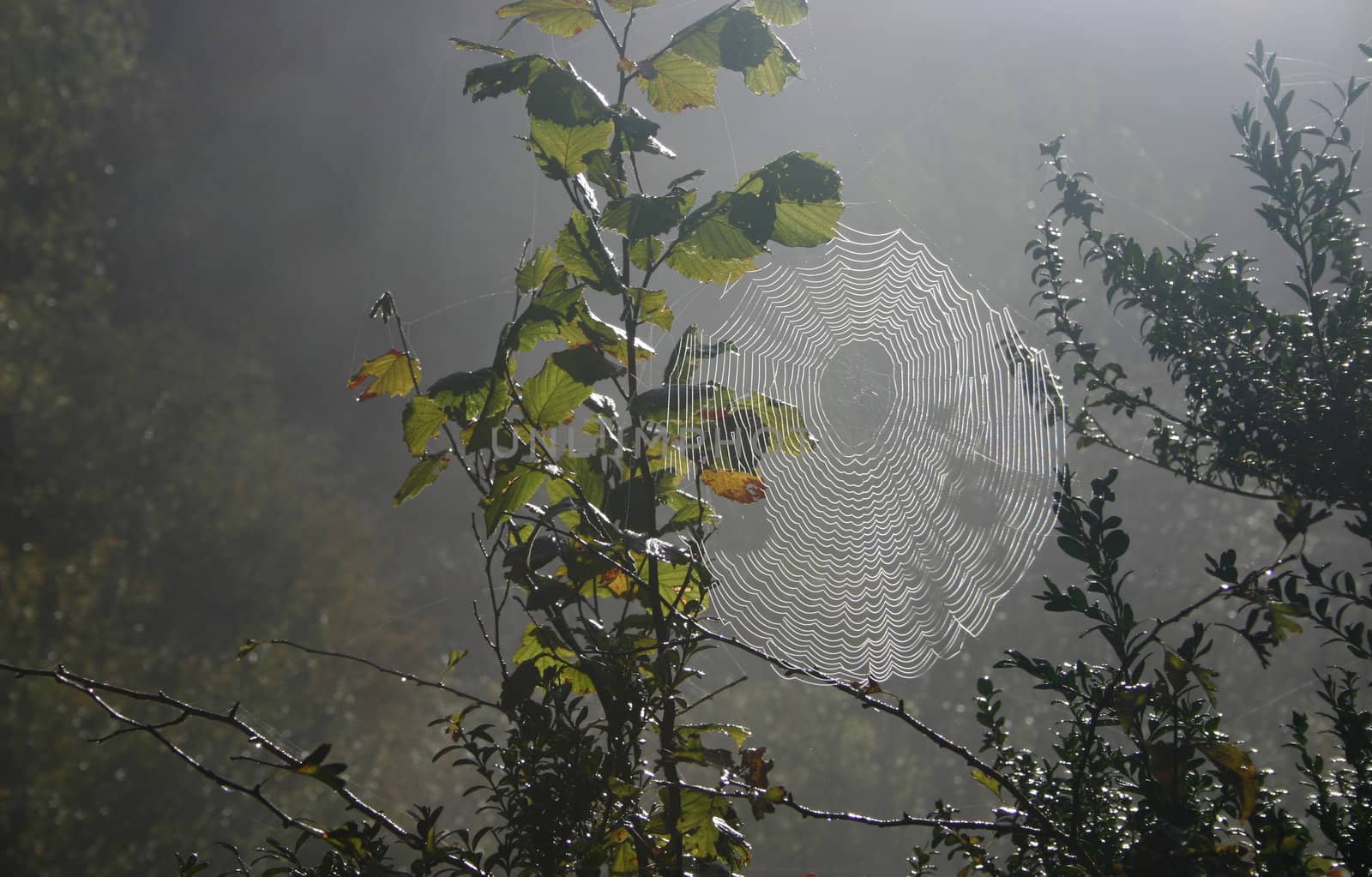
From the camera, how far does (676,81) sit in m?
0.72

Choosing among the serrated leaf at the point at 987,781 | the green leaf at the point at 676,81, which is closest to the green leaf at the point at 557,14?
the green leaf at the point at 676,81

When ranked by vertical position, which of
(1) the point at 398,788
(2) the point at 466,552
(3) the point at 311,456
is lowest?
(1) the point at 398,788

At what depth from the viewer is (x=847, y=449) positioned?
5.04 feet

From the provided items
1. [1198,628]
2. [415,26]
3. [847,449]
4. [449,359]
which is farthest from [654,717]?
[415,26]

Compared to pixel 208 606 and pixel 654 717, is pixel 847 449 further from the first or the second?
pixel 208 606

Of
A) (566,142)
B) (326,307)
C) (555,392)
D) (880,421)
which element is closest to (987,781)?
(555,392)

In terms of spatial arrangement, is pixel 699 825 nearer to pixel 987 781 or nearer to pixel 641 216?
pixel 987 781

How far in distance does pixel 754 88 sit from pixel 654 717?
44 cm

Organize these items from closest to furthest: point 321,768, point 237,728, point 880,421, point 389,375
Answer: point 321,768 < point 237,728 < point 389,375 < point 880,421

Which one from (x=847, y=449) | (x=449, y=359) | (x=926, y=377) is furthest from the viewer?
(x=449, y=359)

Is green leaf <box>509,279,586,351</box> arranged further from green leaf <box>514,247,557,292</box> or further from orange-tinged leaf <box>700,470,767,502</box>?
orange-tinged leaf <box>700,470,767,502</box>

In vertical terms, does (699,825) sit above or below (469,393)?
below

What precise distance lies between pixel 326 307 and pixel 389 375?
18.9 feet

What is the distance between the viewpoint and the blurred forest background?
385 cm
